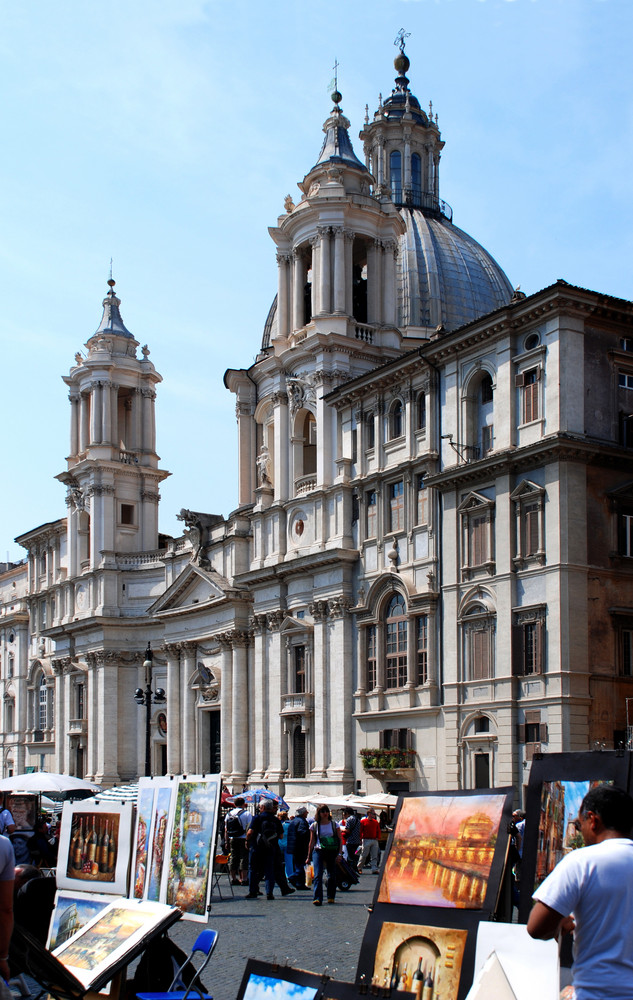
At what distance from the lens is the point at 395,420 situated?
44.0 m

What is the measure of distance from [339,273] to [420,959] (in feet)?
137

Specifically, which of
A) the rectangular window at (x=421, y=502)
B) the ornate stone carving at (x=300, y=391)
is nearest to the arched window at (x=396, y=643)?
the rectangular window at (x=421, y=502)

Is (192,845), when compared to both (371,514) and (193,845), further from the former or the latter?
(371,514)

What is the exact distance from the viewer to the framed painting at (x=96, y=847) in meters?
13.6

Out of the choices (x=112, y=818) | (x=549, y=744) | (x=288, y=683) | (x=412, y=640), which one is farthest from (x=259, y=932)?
(x=288, y=683)

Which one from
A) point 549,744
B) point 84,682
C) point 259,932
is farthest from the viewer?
point 84,682

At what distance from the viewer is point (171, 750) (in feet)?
193

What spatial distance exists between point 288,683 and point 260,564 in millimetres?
5431

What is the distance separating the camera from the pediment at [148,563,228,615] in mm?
55250

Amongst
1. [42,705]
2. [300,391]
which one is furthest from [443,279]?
[42,705]

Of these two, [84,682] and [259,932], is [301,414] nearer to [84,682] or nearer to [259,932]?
[84,682]

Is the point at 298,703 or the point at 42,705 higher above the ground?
the point at 298,703

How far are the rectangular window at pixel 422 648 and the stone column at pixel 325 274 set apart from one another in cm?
1413

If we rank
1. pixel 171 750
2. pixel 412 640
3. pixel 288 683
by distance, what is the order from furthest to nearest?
pixel 171 750 < pixel 288 683 < pixel 412 640
